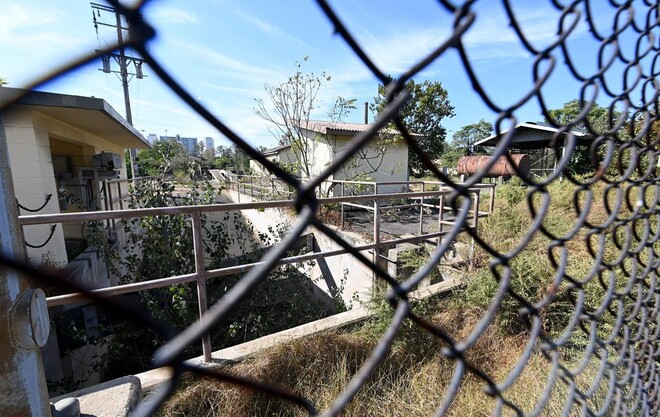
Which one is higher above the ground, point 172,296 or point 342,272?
point 172,296

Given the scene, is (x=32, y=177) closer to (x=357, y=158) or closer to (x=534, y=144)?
A: (x=357, y=158)

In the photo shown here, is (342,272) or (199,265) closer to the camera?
(199,265)

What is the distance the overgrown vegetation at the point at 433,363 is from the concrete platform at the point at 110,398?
20 centimetres

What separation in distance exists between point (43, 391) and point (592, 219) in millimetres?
6217

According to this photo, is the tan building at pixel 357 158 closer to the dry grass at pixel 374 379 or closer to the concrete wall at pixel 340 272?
the concrete wall at pixel 340 272

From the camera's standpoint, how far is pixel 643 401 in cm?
116

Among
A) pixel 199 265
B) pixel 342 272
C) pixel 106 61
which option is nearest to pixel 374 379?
pixel 199 265

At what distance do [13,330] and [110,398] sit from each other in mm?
1405

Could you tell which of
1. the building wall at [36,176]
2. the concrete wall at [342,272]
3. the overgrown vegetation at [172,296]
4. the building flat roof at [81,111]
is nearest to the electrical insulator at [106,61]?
the overgrown vegetation at [172,296]

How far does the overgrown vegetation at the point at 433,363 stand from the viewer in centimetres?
178

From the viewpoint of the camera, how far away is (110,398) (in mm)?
1751

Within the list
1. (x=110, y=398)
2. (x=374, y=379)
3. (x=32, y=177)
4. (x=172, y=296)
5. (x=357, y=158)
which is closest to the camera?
(x=110, y=398)

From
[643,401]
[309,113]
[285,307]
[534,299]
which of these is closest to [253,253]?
[285,307]

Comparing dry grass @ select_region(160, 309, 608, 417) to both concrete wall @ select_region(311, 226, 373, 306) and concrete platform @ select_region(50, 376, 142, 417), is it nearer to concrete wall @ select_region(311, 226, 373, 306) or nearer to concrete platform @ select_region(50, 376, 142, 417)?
concrete platform @ select_region(50, 376, 142, 417)
